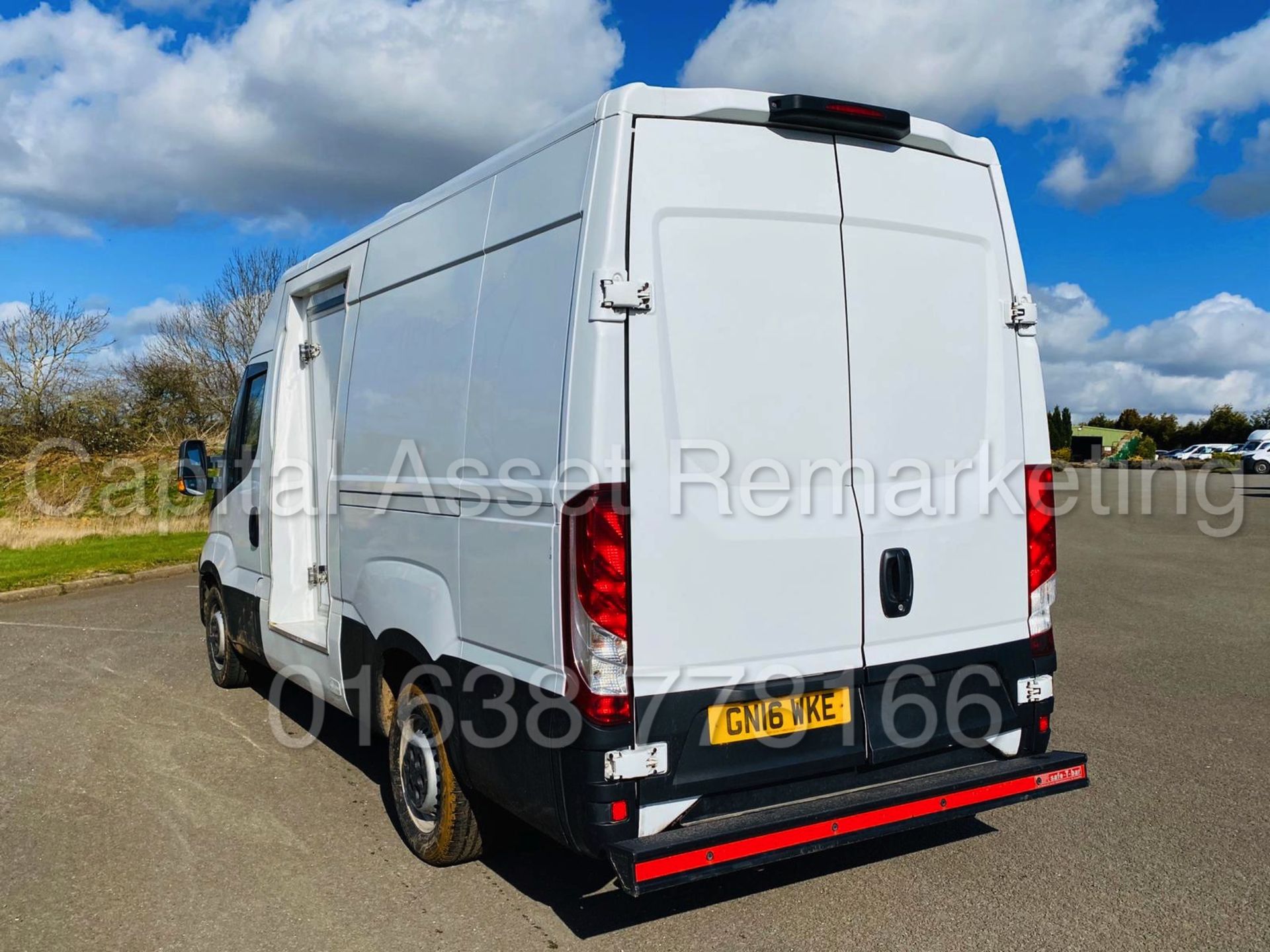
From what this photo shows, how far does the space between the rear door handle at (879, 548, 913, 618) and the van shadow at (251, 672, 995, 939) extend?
866 mm

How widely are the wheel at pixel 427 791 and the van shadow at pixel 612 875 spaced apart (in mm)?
140

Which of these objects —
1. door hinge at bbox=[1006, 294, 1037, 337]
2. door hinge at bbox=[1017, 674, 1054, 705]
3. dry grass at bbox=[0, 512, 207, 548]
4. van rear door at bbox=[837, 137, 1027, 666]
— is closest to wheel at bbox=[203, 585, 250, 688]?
van rear door at bbox=[837, 137, 1027, 666]

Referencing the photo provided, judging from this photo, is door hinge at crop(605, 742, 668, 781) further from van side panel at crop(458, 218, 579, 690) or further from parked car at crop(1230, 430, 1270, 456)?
parked car at crop(1230, 430, 1270, 456)

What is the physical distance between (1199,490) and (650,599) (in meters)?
35.1

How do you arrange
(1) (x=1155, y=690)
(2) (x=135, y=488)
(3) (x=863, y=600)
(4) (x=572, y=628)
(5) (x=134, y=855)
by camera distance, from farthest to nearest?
(2) (x=135, y=488) < (1) (x=1155, y=690) < (5) (x=134, y=855) < (3) (x=863, y=600) < (4) (x=572, y=628)

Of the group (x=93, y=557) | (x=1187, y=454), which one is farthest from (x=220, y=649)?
(x=1187, y=454)

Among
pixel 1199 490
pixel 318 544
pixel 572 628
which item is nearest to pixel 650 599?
pixel 572 628

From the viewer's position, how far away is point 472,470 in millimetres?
3982

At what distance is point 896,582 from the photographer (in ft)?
12.9

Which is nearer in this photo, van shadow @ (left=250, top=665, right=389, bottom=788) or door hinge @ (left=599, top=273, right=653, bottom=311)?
door hinge @ (left=599, top=273, right=653, bottom=311)

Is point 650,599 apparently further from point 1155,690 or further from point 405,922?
point 1155,690

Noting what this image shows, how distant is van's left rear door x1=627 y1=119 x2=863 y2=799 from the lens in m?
3.49

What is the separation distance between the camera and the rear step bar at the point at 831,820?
334 centimetres

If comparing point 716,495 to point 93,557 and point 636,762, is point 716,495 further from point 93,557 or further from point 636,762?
point 93,557
